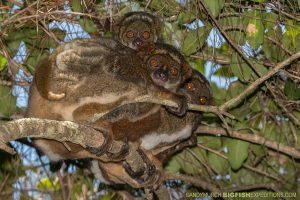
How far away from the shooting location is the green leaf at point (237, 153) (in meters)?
7.45

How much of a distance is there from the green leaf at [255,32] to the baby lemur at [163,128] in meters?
1.18

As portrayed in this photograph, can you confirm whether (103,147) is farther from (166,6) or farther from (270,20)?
(270,20)

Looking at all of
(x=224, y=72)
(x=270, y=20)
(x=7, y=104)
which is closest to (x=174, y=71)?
(x=224, y=72)

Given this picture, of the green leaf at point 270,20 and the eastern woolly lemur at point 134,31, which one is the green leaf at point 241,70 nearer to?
the green leaf at point 270,20

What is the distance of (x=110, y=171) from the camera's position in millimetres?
7027

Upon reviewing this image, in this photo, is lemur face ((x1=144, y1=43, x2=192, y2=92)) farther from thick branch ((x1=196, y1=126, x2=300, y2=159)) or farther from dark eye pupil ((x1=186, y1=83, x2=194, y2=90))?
thick branch ((x1=196, y1=126, x2=300, y2=159))

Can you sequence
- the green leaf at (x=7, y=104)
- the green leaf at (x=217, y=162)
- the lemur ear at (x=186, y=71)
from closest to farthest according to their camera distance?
the lemur ear at (x=186, y=71) → the green leaf at (x=7, y=104) → the green leaf at (x=217, y=162)

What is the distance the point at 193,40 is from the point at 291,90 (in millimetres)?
1160

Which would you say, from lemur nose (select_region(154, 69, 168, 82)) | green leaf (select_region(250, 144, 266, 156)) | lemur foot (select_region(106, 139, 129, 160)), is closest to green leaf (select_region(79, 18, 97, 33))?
lemur nose (select_region(154, 69, 168, 82))

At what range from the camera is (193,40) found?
669 cm

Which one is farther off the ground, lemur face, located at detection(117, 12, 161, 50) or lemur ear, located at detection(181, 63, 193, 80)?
lemur face, located at detection(117, 12, 161, 50)

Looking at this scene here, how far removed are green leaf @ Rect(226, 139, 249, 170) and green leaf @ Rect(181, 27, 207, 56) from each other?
142cm

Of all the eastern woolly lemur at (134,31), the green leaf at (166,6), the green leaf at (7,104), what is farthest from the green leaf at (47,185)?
the green leaf at (166,6)

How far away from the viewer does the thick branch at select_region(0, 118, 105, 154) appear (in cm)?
437
